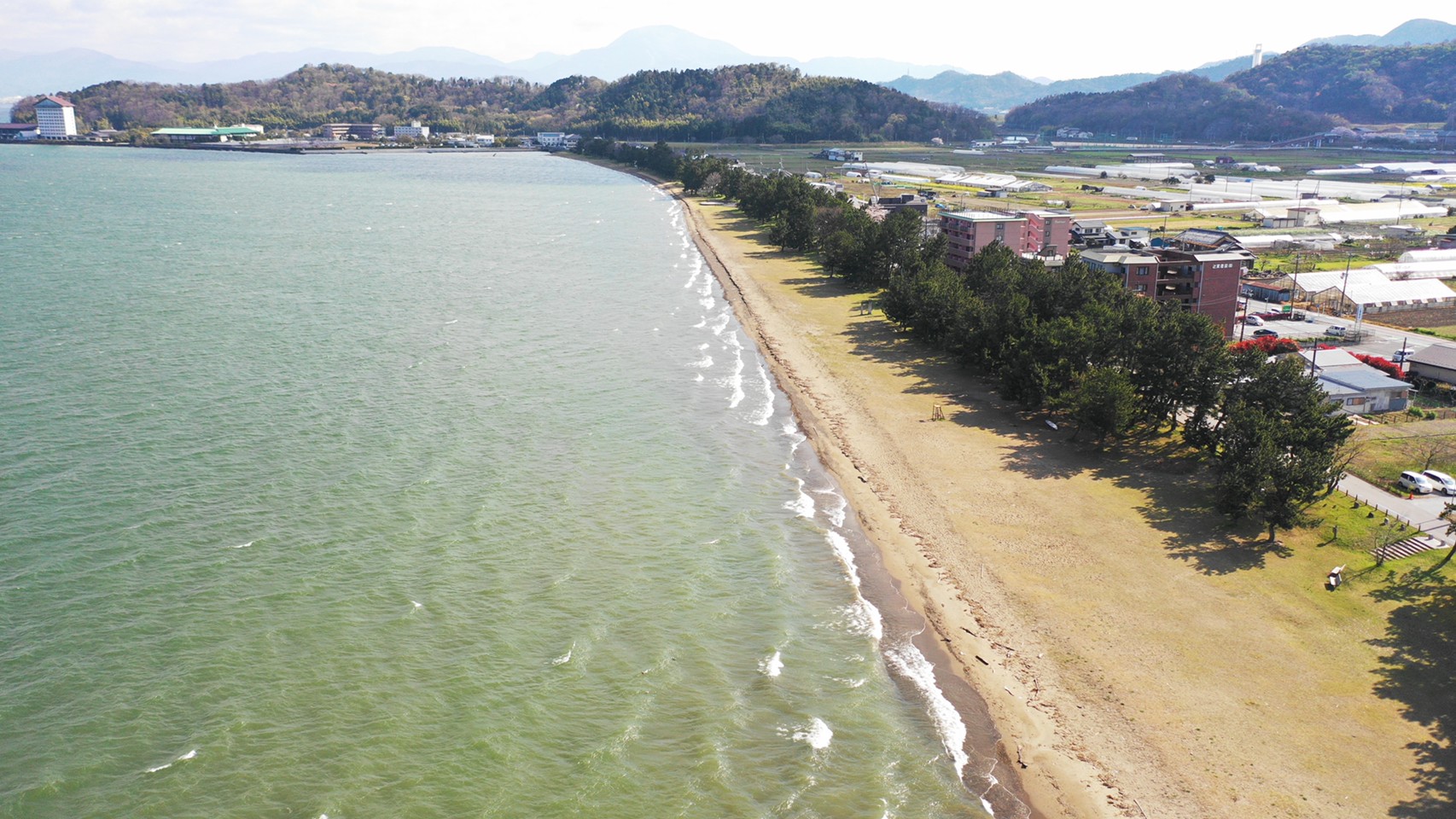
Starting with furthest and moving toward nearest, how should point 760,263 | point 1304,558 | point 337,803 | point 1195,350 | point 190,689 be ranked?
point 760,263
point 1195,350
point 1304,558
point 190,689
point 337,803

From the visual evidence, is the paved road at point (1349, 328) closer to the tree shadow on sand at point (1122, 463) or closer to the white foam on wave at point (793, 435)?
A: the tree shadow on sand at point (1122, 463)

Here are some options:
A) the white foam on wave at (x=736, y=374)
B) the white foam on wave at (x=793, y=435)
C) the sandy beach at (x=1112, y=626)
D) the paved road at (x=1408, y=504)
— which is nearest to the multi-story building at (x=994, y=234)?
the white foam on wave at (x=736, y=374)

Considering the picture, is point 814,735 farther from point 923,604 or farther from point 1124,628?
point 1124,628

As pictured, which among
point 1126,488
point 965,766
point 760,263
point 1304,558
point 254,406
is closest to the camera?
point 965,766

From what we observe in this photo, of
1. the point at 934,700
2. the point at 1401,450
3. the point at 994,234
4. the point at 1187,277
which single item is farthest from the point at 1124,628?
the point at 994,234

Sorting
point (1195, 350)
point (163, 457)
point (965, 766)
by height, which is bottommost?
point (965, 766)

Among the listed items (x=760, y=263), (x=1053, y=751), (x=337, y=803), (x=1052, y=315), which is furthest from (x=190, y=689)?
(x=760, y=263)

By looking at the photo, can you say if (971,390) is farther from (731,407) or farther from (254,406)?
(254,406)
